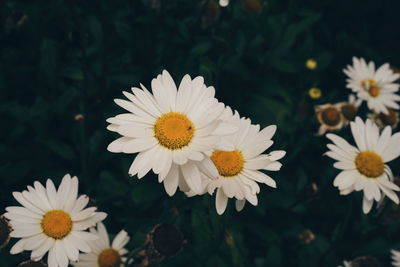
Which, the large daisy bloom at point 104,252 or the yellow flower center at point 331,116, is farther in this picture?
the yellow flower center at point 331,116

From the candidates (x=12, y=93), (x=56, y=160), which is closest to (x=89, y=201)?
(x=56, y=160)

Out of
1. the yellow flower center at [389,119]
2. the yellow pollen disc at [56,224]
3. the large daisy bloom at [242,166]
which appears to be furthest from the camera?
the yellow flower center at [389,119]

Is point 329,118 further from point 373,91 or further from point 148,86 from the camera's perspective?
point 148,86

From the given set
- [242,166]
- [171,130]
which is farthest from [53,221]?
[242,166]

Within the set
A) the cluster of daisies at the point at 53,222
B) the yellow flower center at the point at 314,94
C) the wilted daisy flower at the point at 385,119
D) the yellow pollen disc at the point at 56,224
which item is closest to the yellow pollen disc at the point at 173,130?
the cluster of daisies at the point at 53,222

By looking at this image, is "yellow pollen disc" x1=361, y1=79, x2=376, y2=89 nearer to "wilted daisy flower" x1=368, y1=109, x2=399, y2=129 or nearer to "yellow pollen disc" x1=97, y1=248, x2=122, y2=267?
"wilted daisy flower" x1=368, y1=109, x2=399, y2=129

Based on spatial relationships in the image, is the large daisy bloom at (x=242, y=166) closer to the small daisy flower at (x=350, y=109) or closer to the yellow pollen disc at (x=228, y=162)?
the yellow pollen disc at (x=228, y=162)

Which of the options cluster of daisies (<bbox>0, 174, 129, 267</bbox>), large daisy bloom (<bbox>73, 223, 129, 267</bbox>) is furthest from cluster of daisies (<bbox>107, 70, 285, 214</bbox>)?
large daisy bloom (<bbox>73, 223, 129, 267</bbox>)

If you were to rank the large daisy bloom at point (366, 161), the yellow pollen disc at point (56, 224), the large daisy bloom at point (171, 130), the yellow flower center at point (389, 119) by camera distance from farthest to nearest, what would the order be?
the yellow flower center at point (389, 119)
the large daisy bloom at point (366, 161)
the yellow pollen disc at point (56, 224)
the large daisy bloom at point (171, 130)
